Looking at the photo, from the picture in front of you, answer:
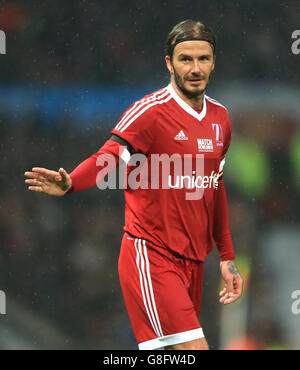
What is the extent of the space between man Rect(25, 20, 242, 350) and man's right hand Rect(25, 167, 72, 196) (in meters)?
0.20

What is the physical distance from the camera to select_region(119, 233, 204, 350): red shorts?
3.49 metres

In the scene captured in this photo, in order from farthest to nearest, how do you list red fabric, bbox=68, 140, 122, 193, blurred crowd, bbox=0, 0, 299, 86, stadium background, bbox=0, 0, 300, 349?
blurred crowd, bbox=0, 0, 299, 86
stadium background, bbox=0, 0, 300, 349
red fabric, bbox=68, 140, 122, 193

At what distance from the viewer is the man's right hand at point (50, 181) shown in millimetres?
3207

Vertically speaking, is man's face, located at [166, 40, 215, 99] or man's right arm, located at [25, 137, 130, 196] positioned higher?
man's face, located at [166, 40, 215, 99]

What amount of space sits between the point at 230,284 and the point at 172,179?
74 cm

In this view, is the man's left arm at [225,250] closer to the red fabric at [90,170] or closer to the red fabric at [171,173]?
the red fabric at [171,173]

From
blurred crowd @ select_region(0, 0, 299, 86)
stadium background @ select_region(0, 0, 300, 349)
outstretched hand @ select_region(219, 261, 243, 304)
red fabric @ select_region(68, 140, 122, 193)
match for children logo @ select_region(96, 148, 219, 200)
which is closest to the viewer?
red fabric @ select_region(68, 140, 122, 193)

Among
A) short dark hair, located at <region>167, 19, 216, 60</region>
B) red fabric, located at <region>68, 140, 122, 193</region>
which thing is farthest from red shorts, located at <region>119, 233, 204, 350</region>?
short dark hair, located at <region>167, 19, 216, 60</region>

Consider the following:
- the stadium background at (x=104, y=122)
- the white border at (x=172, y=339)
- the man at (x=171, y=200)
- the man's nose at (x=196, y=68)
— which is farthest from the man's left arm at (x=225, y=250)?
the stadium background at (x=104, y=122)

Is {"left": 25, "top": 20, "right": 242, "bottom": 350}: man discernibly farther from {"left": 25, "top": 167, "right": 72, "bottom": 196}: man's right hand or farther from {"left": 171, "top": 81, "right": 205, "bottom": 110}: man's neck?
{"left": 25, "top": 167, "right": 72, "bottom": 196}: man's right hand

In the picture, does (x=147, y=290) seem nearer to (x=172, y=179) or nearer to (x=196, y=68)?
(x=172, y=179)

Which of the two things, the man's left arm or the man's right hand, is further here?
A: the man's left arm

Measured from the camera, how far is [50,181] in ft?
10.7

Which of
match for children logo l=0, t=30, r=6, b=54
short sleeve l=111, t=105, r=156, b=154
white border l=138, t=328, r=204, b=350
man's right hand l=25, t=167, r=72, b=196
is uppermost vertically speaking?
match for children logo l=0, t=30, r=6, b=54
